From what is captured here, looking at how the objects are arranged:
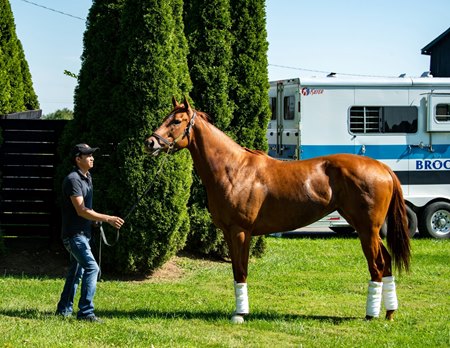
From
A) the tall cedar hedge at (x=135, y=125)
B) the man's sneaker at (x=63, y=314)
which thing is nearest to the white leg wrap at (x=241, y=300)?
the man's sneaker at (x=63, y=314)

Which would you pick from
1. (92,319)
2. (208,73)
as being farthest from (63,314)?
(208,73)

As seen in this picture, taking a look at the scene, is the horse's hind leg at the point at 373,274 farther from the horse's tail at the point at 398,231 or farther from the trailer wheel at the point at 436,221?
the trailer wheel at the point at 436,221

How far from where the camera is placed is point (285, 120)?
632 inches

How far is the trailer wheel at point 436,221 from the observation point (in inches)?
611

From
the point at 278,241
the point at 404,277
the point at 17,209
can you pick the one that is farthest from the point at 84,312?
the point at 278,241

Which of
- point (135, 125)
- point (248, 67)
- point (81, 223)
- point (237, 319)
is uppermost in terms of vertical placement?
point (248, 67)

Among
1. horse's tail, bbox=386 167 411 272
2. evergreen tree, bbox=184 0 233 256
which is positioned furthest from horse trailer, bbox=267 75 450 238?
horse's tail, bbox=386 167 411 272

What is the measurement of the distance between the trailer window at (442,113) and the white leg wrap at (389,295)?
8.54m

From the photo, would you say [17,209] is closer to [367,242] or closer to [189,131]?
[189,131]

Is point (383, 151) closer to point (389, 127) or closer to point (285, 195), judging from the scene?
point (389, 127)

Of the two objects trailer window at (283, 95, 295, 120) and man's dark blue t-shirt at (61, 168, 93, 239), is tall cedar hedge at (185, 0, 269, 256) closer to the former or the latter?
trailer window at (283, 95, 295, 120)

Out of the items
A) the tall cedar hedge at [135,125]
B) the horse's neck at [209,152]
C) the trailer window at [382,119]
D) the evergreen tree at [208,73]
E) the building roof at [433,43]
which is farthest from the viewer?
the building roof at [433,43]

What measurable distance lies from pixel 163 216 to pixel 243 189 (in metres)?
2.49

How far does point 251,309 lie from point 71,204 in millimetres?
2437
